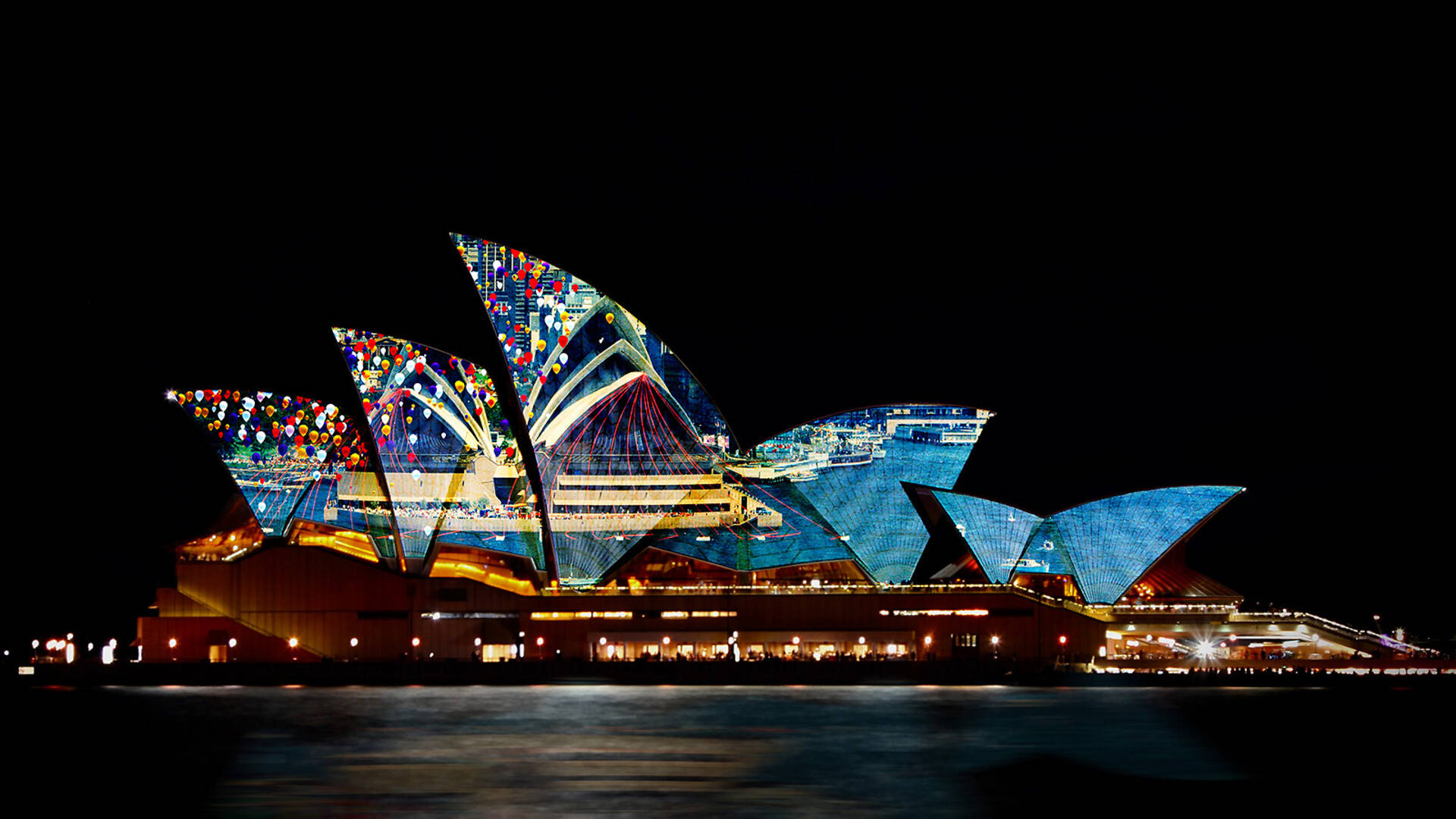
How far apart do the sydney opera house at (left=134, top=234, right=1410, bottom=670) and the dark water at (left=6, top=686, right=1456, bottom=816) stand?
29.9 ft

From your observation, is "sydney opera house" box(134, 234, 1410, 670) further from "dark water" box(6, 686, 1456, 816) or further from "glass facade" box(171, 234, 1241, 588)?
"dark water" box(6, 686, 1456, 816)

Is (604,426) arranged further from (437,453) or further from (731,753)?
(731,753)

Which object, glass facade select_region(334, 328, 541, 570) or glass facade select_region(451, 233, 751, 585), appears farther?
glass facade select_region(334, 328, 541, 570)

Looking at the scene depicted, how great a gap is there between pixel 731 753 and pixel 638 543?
27.4 metres

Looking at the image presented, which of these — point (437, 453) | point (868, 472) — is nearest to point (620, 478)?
point (437, 453)

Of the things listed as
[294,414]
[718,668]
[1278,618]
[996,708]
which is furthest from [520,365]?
[1278,618]

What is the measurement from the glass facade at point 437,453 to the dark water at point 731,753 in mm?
10435

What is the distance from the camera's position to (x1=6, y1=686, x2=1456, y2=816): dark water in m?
29.3

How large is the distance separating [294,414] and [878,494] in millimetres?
25198

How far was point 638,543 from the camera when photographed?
61938 millimetres

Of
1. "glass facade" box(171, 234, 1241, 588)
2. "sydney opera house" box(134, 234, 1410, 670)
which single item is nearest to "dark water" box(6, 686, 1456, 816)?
"sydney opera house" box(134, 234, 1410, 670)

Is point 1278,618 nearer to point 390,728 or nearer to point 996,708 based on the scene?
point 996,708

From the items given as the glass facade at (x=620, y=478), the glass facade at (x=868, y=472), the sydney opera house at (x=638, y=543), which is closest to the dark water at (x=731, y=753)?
the sydney opera house at (x=638, y=543)

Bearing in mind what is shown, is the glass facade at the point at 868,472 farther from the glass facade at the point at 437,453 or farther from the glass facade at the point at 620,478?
the glass facade at the point at 437,453
